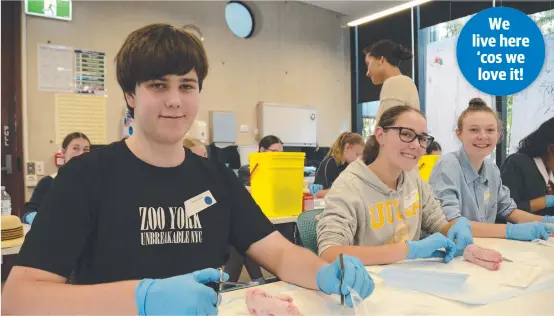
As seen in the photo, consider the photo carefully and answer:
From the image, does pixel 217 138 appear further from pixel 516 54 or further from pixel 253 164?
pixel 516 54

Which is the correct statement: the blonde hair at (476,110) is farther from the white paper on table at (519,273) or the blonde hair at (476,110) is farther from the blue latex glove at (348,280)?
the blue latex glove at (348,280)

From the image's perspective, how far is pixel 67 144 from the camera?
3402 mm

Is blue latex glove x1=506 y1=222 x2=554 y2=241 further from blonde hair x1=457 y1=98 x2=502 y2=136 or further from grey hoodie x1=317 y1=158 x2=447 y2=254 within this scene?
blonde hair x1=457 y1=98 x2=502 y2=136

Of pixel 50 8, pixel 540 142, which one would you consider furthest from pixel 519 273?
pixel 50 8

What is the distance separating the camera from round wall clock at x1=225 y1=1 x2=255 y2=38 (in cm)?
567

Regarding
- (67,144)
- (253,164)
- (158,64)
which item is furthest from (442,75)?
(158,64)

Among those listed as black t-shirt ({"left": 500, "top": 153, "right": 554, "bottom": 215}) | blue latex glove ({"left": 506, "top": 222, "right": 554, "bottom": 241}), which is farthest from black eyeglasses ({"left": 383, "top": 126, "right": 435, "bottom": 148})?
black t-shirt ({"left": 500, "top": 153, "right": 554, "bottom": 215})

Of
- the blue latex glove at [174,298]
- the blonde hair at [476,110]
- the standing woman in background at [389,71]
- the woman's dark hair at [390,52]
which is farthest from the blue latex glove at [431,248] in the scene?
the woman's dark hair at [390,52]

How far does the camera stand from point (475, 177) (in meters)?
2.20

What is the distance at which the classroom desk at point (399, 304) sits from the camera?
0.98m

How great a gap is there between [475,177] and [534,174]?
Answer: 0.71 m

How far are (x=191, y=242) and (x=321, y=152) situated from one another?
17.6 ft

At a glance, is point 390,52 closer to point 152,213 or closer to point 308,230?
point 308,230

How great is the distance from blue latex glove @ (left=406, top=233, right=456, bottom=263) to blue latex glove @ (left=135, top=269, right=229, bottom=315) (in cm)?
81
